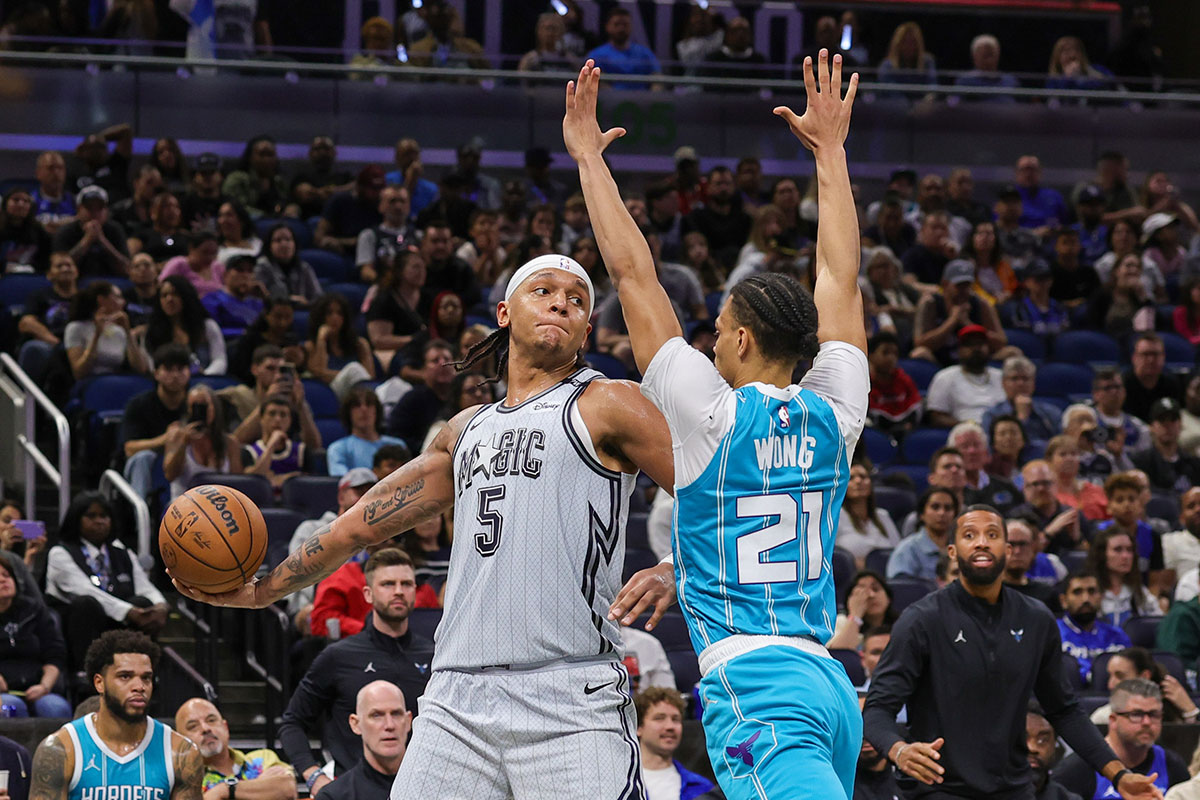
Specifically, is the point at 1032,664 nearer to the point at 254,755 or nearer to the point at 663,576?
the point at 663,576

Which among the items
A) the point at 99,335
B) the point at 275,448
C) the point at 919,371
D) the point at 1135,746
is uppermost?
the point at 99,335

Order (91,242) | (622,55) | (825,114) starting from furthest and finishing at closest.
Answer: (622,55) < (91,242) < (825,114)

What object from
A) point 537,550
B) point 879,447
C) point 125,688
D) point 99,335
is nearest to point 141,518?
point 99,335

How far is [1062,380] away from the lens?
14.9m

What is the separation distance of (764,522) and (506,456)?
86 centimetres

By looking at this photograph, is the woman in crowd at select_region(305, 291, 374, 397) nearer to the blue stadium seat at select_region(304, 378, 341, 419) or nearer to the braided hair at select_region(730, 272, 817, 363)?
the blue stadium seat at select_region(304, 378, 341, 419)

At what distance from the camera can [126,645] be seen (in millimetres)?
8008

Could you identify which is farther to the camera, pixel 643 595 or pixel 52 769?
pixel 52 769

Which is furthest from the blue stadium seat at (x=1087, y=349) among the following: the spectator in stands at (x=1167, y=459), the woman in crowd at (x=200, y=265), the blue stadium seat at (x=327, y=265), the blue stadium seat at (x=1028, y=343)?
the woman in crowd at (x=200, y=265)

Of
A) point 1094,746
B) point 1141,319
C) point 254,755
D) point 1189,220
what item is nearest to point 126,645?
point 254,755

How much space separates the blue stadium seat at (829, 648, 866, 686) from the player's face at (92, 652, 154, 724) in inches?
154

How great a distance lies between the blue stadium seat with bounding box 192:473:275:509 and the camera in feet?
35.6

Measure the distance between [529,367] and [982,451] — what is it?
7942 millimetres

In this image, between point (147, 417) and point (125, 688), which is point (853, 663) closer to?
point (125, 688)
